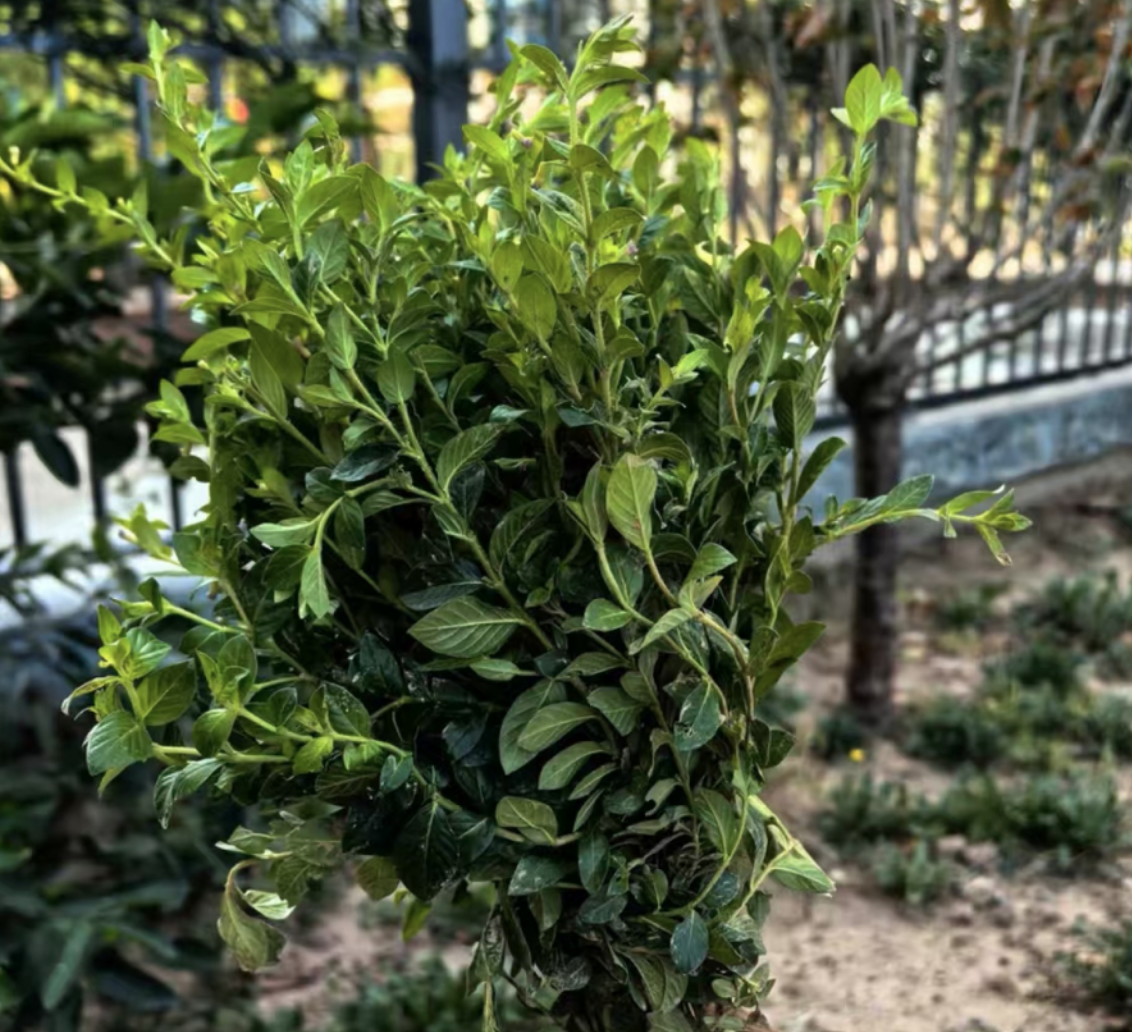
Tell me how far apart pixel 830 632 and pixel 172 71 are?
12.1 ft

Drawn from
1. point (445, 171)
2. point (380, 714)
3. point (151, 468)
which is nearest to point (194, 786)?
point (380, 714)

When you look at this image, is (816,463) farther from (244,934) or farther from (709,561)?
(244,934)

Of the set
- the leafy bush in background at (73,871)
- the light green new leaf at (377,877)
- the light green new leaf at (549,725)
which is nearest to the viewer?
the light green new leaf at (549,725)

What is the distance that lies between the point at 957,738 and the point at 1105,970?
1.22 m

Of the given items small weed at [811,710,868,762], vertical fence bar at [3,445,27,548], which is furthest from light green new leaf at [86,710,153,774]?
small weed at [811,710,868,762]

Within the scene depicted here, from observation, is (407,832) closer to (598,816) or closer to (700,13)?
(598,816)

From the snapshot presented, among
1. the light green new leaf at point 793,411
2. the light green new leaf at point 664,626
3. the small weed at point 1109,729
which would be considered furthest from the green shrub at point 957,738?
the light green new leaf at point 664,626

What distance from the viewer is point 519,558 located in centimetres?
107

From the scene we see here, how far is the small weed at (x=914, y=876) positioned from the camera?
2.63 m

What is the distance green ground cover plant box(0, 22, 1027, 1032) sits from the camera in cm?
102

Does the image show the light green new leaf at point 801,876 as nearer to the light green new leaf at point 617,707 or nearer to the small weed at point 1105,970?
the light green new leaf at point 617,707

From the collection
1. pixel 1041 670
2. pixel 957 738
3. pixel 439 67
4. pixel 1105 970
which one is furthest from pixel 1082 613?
pixel 439 67

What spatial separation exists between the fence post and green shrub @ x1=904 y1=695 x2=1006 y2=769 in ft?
6.58

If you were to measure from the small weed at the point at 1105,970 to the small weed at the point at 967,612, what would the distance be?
2.11 metres
